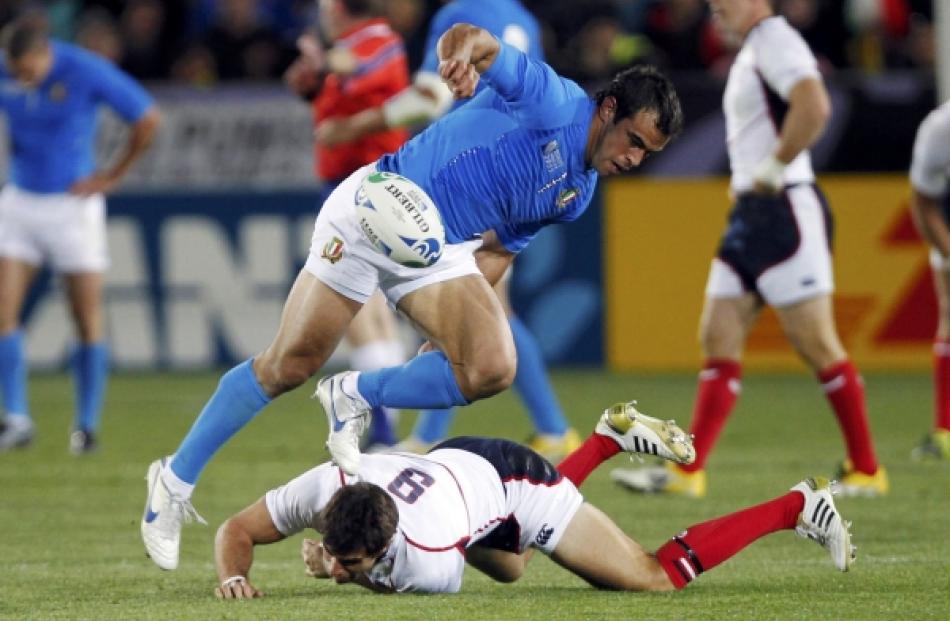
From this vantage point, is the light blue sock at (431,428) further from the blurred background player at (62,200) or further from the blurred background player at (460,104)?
the blurred background player at (62,200)

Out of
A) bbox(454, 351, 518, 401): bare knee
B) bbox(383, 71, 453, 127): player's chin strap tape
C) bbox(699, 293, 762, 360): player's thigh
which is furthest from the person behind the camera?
→ bbox(383, 71, 453, 127): player's chin strap tape

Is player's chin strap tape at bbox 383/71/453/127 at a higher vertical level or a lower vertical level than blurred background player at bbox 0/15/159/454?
higher

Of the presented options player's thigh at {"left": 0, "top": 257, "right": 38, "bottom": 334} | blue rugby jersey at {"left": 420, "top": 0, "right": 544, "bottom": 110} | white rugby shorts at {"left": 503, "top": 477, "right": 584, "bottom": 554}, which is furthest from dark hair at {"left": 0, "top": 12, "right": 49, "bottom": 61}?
white rugby shorts at {"left": 503, "top": 477, "right": 584, "bottom": 554}

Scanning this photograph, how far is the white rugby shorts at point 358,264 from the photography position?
635 centimetres

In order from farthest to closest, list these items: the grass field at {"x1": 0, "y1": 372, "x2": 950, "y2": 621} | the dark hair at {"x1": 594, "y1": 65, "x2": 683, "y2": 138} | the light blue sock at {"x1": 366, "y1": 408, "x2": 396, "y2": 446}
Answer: the light blue sock at {"x1": 366, "y1": 408, "x2": 396, "y2": 446} < the dark hair at {"x1": 594, "y1": 65, "x2": 683, "y2": 138} < the grass field at {"x1": 0, "y1": 372, "x2": 950, "y2": 621}

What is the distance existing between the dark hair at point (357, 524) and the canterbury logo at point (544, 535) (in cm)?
57

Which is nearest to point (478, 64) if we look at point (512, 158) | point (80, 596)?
point (512, 158)

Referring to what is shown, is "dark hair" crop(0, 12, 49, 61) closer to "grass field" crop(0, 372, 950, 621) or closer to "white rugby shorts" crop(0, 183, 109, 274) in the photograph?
"white rugby shorts" crop(0, 183, 109, 274)

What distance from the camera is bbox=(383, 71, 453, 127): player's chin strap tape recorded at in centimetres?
893

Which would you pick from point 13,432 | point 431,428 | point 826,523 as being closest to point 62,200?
point 13,432

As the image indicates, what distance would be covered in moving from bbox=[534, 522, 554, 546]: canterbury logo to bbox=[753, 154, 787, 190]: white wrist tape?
8.64ft

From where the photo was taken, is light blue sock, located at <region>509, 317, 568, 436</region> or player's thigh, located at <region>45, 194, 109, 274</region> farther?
player's thigh, located at <region>45, 194, 109, 274</region>

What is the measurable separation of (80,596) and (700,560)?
197 cm

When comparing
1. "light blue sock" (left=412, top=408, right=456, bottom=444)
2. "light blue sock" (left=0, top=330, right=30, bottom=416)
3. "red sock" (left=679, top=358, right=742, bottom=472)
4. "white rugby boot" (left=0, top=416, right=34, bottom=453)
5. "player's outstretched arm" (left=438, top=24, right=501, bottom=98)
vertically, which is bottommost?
"white rugby boot" (left=0, top=416, right=34, bottom=453)
